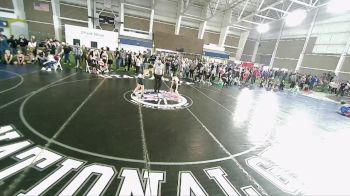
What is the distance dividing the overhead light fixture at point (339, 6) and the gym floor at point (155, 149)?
2122 cm

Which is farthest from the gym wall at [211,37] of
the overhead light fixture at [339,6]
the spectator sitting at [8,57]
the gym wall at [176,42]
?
the spectator sitting at [8,57]

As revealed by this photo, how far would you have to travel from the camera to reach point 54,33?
24.5 m

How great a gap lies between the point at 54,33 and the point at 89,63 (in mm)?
15984

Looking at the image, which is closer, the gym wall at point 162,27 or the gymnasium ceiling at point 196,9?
the gymnasium ceiling at point 196,9

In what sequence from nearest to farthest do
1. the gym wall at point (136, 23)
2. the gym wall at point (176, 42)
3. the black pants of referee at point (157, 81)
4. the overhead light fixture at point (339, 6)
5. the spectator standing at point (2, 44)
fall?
the black pants of referee at point (157, 81)
the spectator standing at point (2, 44)
the overhead light fixture at point (339, 6)
the gym wall at point (176, 42)
the gym wall at point (136, 23)

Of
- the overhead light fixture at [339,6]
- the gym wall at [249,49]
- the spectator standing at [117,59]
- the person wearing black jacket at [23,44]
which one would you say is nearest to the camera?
the person wearing black jacket at [23,44]

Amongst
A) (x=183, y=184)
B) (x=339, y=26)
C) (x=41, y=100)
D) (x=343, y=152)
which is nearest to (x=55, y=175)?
(x=183, y=184)

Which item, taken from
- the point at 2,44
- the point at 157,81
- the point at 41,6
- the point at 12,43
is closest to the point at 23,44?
the point at 12,43

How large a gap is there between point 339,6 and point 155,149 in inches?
1122

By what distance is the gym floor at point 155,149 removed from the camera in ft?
10.8

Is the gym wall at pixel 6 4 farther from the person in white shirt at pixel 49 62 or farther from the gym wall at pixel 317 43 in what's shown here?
the gym wall at pixel 317 43

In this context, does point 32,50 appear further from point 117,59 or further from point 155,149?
point 155,149

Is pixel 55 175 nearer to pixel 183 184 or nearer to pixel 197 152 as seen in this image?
pixel 183 184

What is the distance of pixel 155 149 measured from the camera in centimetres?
439
